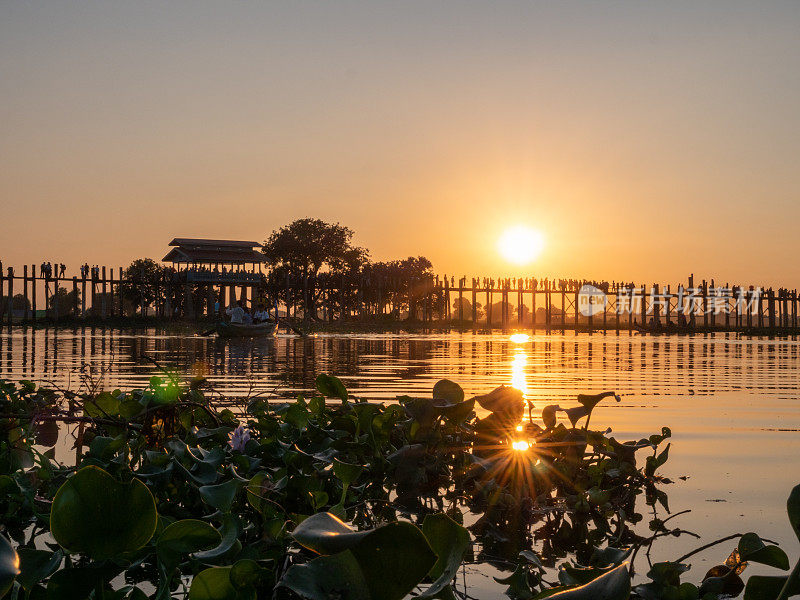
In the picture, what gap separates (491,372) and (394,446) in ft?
32.0

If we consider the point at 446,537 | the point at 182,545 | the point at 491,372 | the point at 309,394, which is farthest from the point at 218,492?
the point at 491,372

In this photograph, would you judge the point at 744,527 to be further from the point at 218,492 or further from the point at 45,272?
the point at 45,272

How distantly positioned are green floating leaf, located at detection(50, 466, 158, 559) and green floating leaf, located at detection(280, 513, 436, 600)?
28 cm

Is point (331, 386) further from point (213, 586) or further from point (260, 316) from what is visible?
point (260, 316)

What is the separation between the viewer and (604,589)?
0.84 metres

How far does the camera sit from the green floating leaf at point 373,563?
2.50 feet

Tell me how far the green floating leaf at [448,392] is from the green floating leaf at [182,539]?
1906mm

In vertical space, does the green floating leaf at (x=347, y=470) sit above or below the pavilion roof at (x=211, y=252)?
below

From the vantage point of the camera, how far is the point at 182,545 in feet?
4.53

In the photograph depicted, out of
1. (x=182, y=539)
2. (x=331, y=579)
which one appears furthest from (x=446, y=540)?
(x=182, y=539)

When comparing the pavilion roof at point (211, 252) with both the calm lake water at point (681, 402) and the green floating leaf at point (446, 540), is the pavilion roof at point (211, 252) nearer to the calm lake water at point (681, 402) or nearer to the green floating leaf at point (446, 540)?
the calm lake water at point (681, 402)

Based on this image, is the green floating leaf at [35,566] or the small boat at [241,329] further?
the small boat at [241,329]

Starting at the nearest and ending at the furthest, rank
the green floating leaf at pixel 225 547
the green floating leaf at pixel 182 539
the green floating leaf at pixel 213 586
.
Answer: the green floating leaf at pixel 213 586 < the green floating leaf at pixel 182 539 < the green floating leaf at pixel 225 547

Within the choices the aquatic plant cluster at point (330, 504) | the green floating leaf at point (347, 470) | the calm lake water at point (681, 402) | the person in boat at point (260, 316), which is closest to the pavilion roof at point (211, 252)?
the person in boat at point (260, 316)
